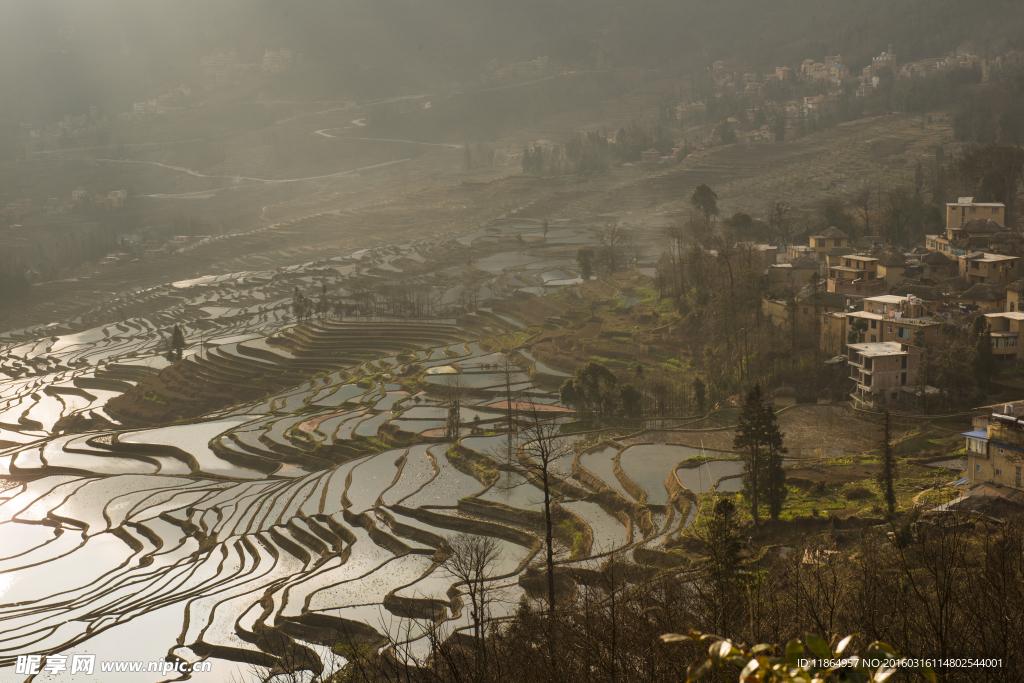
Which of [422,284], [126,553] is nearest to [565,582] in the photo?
[126,553]

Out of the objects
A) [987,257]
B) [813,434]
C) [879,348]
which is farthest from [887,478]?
[987,257]

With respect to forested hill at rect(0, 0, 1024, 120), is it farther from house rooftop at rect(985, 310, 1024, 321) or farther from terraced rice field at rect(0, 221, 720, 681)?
terraced rice field at rect(0, 221, 720, 681)

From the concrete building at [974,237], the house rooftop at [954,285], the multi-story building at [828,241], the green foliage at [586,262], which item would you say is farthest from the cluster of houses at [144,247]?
the house rooftop at [954,285]

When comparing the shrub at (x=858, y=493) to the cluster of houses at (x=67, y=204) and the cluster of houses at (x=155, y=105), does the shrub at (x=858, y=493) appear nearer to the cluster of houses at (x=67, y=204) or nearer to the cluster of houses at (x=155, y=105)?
the cluster of houses at (x=67, y=204)

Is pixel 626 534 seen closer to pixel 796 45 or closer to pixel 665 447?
pixel 665 447

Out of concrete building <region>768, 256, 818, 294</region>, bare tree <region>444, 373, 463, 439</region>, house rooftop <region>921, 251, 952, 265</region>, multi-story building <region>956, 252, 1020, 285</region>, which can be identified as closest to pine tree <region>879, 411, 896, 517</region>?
bare tree <region>444, 373, 463, 439</region>

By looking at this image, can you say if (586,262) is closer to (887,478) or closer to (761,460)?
(761,460)

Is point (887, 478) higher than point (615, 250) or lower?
lower
